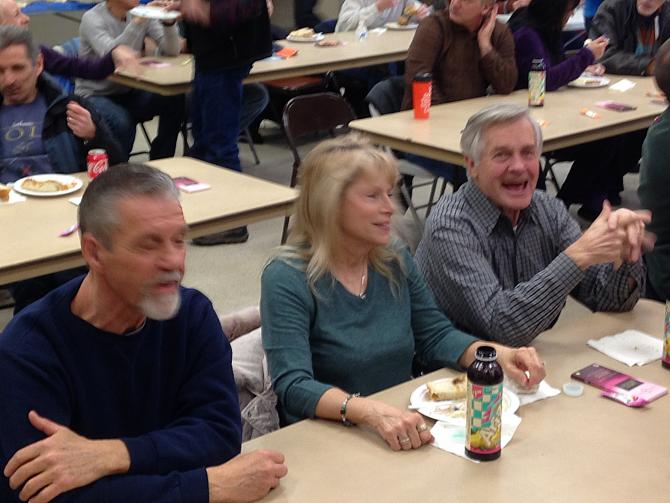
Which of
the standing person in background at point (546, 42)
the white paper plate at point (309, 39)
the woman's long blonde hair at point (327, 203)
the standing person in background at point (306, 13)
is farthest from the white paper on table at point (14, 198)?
the standing person in background at point (306, 13)

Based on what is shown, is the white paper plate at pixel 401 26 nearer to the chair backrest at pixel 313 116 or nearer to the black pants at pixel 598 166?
the black pants at pixel 598 166

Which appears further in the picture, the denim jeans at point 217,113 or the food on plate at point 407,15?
the food on plate at point 407,15

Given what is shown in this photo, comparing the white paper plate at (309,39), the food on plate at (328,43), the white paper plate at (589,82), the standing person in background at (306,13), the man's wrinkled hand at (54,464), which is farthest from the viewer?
the standing person in background at (306,13)

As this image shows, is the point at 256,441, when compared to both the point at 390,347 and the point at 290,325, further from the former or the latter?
the point at 390,347

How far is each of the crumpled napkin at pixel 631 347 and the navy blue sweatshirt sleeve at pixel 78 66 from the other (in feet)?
11.0

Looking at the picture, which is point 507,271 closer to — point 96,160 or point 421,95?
point 96,160

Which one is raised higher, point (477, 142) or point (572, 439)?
point (477, 142)

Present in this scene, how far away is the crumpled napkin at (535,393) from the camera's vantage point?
6.59 feet

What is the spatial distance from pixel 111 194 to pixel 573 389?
43.1 inches

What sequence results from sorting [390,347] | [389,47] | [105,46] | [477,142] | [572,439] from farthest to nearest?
1. [389,47]
2. [105,46]
3. [477,142]
4. [390,347]
5. [572,439]

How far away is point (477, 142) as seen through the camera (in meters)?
2.55

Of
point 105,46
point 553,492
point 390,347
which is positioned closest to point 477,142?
point 390,347

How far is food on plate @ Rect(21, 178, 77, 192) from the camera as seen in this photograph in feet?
11.1

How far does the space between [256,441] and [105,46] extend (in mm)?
4221
